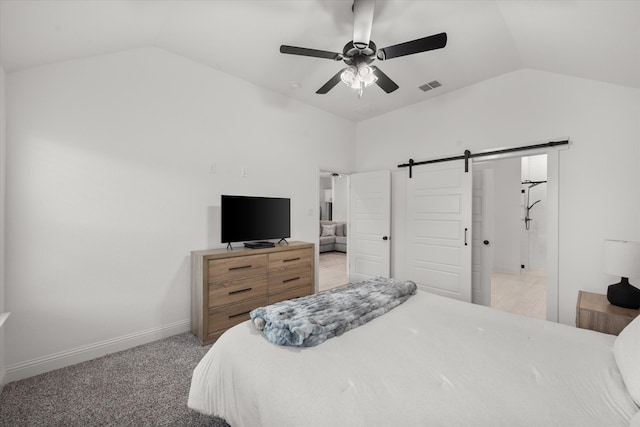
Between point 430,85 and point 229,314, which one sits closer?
point 229,314

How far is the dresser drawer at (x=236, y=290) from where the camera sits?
2.68 meters

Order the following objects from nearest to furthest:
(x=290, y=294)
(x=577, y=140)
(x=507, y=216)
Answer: (x=577, y=140)
(x=290, y=294)
(x=507, y=216)

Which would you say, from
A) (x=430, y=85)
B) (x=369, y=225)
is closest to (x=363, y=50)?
(x=430, y=85)

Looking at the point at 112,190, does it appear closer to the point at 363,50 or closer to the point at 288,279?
the point at 288,279

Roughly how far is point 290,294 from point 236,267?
0.83m

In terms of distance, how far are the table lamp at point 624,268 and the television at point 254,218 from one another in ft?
10.3

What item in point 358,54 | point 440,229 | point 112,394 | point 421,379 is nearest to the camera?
point 421,379

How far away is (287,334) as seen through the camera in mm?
1398

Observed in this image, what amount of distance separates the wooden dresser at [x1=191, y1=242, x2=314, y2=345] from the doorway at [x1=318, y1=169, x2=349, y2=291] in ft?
4.11

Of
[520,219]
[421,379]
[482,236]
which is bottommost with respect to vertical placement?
[421,379]

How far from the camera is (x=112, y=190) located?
2.45m

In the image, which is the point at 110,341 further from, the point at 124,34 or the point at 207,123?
the point at 124,34

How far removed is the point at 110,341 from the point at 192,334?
70 cm

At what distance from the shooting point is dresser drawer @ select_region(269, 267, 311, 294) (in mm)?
3127
